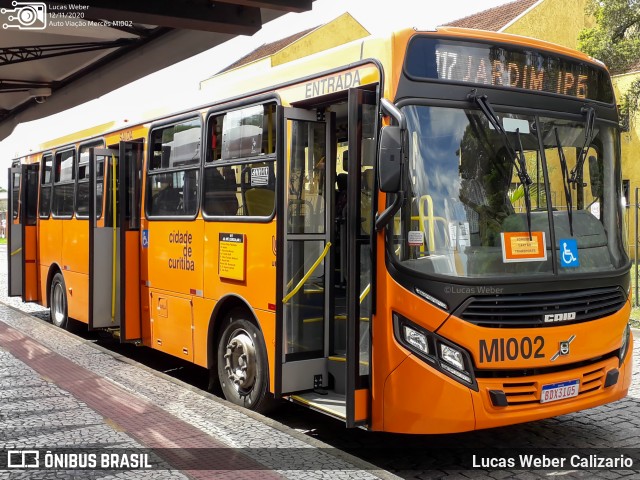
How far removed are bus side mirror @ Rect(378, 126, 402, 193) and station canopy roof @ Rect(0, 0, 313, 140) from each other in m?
4.13

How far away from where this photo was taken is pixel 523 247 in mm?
5145

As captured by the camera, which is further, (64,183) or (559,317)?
(64,183)

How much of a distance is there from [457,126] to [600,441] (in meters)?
2.88

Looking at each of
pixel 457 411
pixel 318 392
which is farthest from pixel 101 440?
pixel 457 411

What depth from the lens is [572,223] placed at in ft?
17.7

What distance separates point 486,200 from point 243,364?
2771 mm

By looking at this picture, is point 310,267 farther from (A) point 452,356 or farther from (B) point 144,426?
(B) point 144,426

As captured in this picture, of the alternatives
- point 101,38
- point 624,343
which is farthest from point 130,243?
point 624,343

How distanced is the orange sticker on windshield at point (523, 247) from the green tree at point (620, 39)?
13.3 metres

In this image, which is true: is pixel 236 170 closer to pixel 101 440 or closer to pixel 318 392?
pixel 318 392

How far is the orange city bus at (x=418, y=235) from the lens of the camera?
195 inches

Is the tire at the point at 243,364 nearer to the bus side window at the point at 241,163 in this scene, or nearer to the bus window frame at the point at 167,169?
the bus side window at the point at 241,163

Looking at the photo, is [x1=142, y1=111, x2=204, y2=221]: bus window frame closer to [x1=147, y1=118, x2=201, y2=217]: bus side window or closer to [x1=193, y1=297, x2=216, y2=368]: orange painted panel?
[x1=147, y1=118, x2=201, y2=217]: bus side window

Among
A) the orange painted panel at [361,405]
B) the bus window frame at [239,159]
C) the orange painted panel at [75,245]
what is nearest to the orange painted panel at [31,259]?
the orange painted panel at [75,245]
